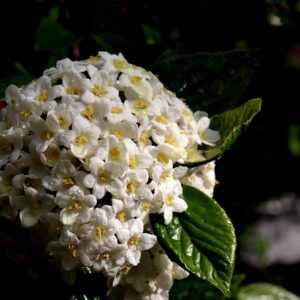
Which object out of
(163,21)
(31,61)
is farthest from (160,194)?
(163,21)

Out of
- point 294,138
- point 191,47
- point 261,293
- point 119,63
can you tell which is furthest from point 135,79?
point 294,138

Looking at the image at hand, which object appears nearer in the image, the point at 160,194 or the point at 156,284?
the point at 160,194

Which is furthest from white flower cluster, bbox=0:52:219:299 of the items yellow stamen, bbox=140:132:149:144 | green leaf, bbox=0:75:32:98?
green leaf, bbox=0:75:32:98

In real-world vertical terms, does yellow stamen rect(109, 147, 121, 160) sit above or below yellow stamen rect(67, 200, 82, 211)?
above

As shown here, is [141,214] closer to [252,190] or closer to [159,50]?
[159,50]

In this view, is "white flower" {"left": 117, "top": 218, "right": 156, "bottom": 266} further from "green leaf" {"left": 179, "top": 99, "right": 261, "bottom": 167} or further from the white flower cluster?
"green leaf" {"left": 179, "top": 99, "right": 261, "bottom": 167}

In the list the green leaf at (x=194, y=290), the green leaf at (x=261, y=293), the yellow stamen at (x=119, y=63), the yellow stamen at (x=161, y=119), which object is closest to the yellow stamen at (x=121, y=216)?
the yellow stamen at (x=161, y=119)

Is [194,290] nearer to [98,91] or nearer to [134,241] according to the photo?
[134,241]
